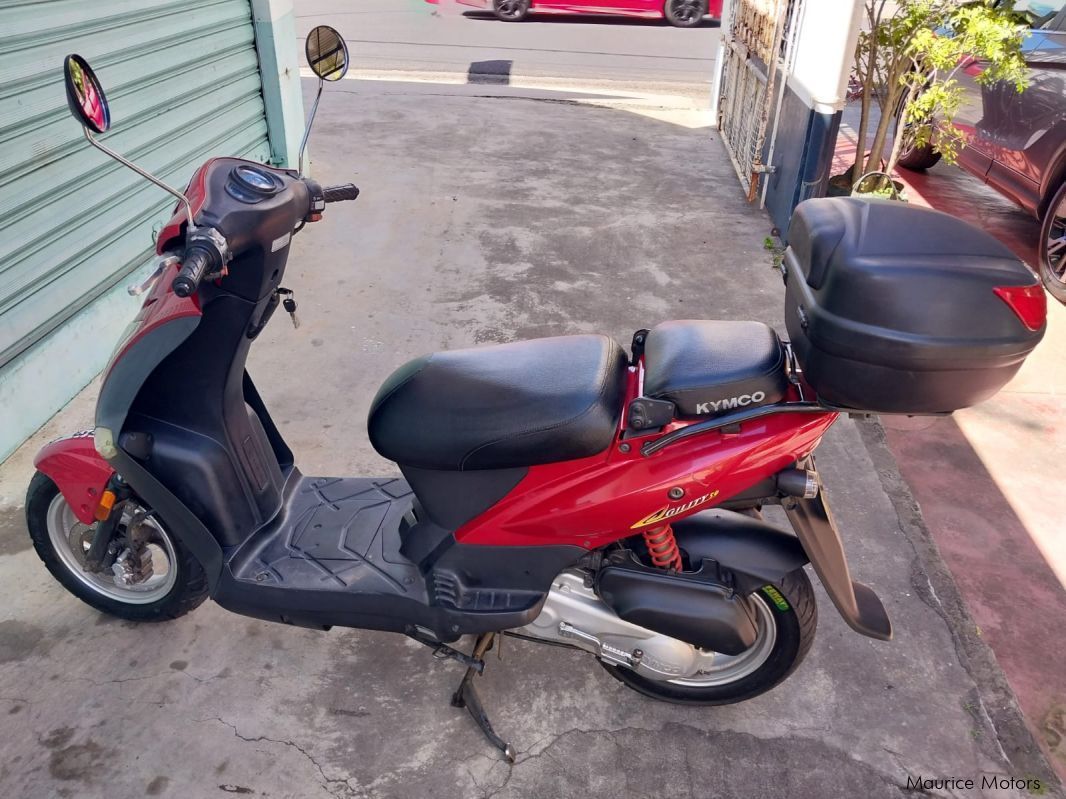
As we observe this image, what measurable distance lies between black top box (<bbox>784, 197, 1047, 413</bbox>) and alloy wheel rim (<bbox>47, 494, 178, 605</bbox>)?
1880 mm

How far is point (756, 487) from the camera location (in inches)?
73.3

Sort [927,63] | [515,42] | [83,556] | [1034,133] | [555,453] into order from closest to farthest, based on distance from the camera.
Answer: [555,453]
[83,556]
[1034,133]
[927,63]
[515,42]

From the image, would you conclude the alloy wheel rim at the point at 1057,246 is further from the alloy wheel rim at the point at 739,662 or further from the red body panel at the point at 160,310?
the red body panel at the point at 160,310

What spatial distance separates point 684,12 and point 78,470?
1276 cm

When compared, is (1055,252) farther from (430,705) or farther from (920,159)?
(430,705)

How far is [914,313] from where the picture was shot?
1591 millimetres

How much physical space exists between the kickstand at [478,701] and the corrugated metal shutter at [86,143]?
7.67ft

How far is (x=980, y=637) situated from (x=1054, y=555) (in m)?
0.62

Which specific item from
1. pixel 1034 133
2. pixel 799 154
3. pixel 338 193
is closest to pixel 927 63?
pixel 1034 133

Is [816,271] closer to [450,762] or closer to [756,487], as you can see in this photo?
[756,487]

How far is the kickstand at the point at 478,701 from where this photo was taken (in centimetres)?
214

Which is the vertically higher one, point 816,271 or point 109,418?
point 816,271

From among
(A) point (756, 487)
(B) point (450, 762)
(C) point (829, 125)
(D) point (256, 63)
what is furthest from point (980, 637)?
(D) point (256, 63)

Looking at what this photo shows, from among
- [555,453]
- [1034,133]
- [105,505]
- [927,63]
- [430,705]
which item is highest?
[927,63]
